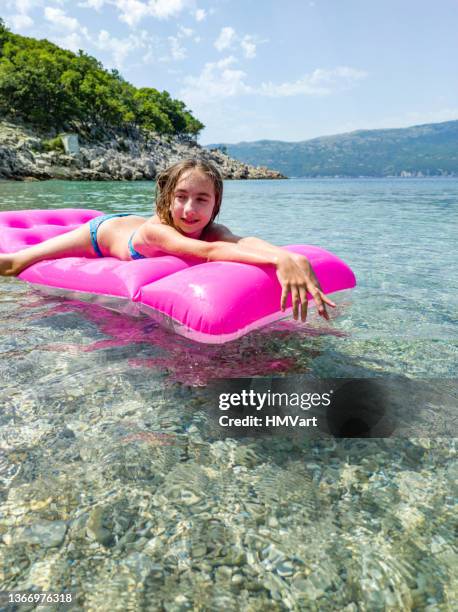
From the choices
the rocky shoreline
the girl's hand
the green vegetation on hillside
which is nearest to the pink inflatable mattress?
the girl's hand

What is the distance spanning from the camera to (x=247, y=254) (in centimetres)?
283

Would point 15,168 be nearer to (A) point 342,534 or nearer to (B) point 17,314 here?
(B) point 17,314

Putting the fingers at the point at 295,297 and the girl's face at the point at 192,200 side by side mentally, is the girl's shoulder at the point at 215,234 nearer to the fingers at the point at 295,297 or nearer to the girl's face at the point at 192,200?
the girl's face at the point at 192,200

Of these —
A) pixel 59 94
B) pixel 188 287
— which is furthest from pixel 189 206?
pixel 59 94

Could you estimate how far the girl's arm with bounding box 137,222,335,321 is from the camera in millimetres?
2387

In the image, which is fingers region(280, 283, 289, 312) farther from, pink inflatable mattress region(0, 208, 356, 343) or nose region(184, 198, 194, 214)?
nose region(184, 198, 194, 214)

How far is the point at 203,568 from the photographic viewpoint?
128cm

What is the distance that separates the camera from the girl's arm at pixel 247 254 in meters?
2.39

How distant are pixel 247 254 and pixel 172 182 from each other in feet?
2.37

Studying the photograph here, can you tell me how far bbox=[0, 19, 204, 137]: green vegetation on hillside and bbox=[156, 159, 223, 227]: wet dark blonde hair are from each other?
47895mm

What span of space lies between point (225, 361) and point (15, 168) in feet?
109

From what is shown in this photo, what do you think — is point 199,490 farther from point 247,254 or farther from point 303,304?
point 247,254

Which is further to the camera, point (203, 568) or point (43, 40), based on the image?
point (43, 40)

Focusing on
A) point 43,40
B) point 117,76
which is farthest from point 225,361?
point 117,76
